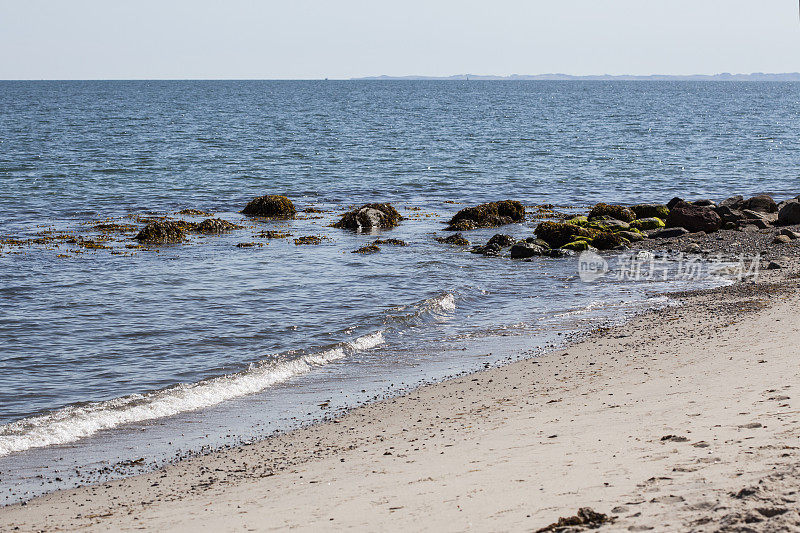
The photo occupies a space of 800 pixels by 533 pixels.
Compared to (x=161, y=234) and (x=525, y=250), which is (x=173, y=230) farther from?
(x=525, y=250)

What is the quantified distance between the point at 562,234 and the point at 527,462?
16193mm

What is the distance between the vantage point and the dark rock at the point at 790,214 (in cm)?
2512

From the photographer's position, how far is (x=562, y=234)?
75.9 ft

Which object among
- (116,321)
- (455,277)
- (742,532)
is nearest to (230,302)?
(116,321)

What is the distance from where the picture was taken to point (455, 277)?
1959cm

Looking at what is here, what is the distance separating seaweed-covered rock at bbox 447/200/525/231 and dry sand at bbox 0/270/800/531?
1518cm

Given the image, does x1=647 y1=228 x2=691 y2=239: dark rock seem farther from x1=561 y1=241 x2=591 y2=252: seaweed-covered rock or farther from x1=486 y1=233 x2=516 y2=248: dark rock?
x1=486 y1=233 x2=516 y2=248: dark rock

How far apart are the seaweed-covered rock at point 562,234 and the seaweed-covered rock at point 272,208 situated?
1040cm

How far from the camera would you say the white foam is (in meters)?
10.1

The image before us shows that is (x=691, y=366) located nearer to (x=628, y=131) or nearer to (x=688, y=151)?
(x=688, y=151)

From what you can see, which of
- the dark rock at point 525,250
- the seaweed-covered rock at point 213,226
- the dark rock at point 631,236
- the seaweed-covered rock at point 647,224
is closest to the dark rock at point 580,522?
the dark rock at point 525,250

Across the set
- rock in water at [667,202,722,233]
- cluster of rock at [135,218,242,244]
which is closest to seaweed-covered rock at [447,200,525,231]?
rock in water at [667,202,722,233]

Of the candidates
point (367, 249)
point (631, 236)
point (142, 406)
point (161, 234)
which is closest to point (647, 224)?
point (631, 236)

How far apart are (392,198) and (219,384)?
22.9m
